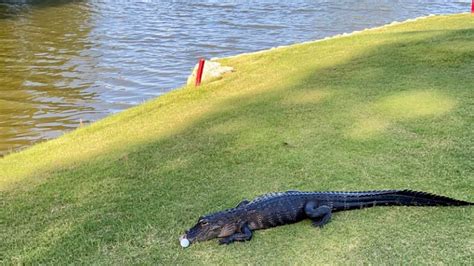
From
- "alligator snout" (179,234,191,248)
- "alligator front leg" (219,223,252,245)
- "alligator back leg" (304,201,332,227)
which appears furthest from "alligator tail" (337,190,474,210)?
"alligator snout" (179,234,191,248)

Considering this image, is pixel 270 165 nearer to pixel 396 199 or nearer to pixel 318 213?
pixel 318 213

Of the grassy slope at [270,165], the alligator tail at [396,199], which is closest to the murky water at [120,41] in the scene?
the grassy slope at [270,165]

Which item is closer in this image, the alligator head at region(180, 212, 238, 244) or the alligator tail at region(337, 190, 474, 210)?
the alligator head at region(180, 212, 238, 244)

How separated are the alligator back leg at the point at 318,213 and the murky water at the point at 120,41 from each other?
482 cm

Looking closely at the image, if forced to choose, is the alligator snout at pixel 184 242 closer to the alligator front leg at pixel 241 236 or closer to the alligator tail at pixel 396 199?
the alligator front leg at pixel 241 236

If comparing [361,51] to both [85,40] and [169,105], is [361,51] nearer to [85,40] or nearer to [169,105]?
[169,105]

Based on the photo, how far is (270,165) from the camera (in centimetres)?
391

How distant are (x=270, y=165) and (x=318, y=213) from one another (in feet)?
3.12

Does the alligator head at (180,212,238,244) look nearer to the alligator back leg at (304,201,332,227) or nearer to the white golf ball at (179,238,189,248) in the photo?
the white golf ball at (179,238,189,248)

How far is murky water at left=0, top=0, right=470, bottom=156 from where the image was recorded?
847 centimetres

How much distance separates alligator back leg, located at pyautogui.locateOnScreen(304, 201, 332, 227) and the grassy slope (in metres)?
0.05

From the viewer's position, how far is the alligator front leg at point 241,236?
2928mm

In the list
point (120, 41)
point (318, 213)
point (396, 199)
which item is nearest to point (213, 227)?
point (318, 213)

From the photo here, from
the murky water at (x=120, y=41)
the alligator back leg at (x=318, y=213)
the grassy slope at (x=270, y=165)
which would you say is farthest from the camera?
the murky water at (x=120, y=41)
